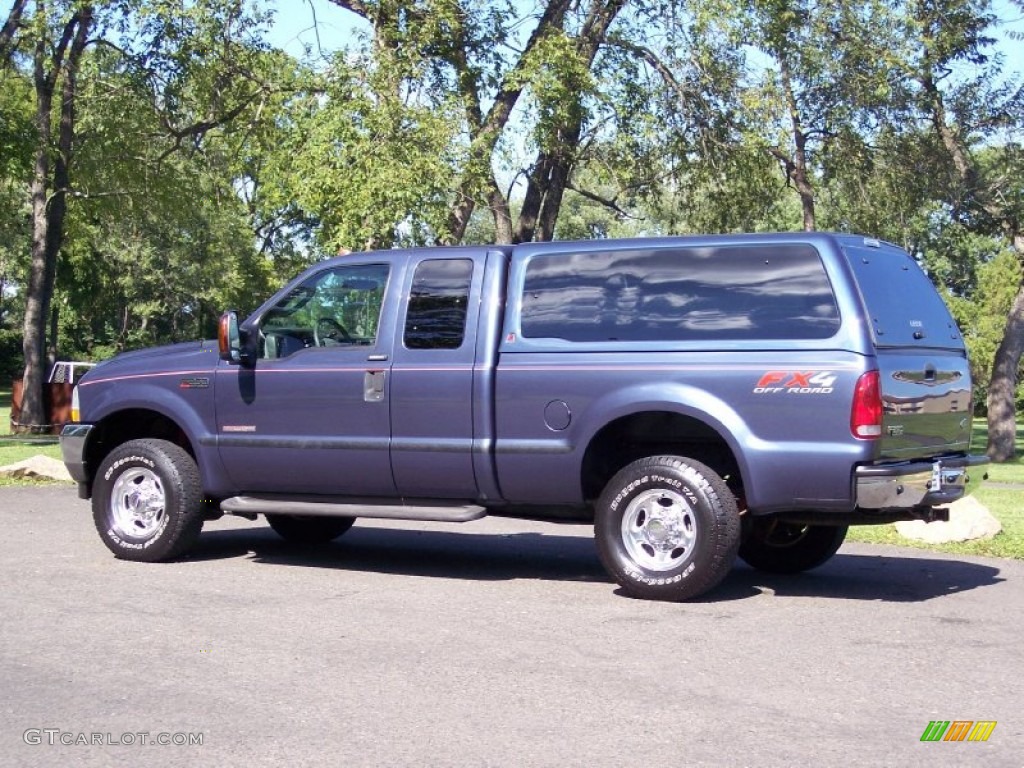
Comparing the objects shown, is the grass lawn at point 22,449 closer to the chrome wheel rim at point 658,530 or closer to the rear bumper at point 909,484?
the chrome wheel rim at point 658,530

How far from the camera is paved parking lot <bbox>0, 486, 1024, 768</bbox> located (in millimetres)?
5102

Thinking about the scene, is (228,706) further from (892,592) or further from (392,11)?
(392,11)

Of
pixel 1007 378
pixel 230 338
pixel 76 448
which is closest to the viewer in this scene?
pixel 230 338

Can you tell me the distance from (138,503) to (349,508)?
1.68 metres

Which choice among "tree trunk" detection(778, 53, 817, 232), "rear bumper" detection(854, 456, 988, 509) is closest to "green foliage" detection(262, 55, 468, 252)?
"tree trunk" detection(778, 53, 817, 232)

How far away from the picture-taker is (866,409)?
7.54 m

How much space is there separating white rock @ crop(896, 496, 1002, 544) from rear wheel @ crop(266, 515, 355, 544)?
4517mm

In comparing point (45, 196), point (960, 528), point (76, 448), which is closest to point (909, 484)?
point (960, 528)

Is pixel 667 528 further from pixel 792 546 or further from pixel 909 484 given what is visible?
pixel 792 546

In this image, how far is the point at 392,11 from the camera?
2058cm

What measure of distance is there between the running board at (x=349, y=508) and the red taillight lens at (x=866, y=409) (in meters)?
2.40

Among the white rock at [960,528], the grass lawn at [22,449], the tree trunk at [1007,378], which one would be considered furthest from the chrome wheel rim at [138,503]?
the tree trunk at [1007,378]

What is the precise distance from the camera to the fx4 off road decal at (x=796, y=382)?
25.0 ft

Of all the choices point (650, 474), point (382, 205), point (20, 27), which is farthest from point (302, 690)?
point (20, 27)
